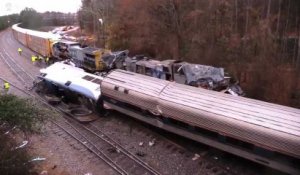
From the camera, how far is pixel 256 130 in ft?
49.5

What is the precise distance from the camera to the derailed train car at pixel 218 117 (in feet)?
47.8

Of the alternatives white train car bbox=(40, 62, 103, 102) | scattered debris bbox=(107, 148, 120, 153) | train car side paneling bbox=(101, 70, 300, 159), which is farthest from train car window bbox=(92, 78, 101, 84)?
scattered debris bbox=(107, 148, 120, 153)

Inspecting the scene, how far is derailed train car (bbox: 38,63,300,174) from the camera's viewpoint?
14570mm

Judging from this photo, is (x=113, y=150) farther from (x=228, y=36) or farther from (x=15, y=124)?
(x=228, y=36)

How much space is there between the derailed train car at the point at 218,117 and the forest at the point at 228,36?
252 inches

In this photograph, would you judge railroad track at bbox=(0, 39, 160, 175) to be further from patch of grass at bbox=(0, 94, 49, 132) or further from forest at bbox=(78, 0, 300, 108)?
forest at bbox=(78, 0, 300, 108)

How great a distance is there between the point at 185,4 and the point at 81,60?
1126 centimetres

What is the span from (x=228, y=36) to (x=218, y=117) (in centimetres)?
1446

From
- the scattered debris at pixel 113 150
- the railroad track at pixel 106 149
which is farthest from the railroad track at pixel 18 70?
the scattered debris at pixel 113 150

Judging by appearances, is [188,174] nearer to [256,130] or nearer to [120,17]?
[256,130]

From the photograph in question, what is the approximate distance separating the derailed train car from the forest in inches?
252

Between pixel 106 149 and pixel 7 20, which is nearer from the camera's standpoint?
pixel 106 149

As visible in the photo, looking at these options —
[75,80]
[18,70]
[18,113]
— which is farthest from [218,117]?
[18,70]

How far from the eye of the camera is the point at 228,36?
29.5 metres
